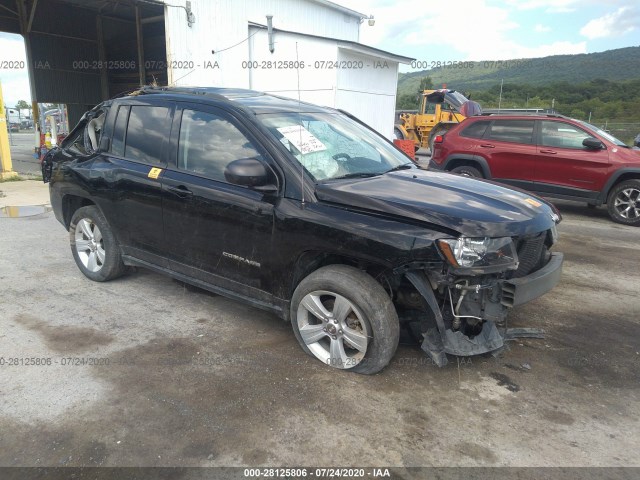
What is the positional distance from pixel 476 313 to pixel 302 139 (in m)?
1.72

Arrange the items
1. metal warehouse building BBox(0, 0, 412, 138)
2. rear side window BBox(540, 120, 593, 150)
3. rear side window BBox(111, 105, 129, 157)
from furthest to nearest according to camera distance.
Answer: metal warehouse building BBox(0, 0, 412, 138)
rear side window BBox(540, 120, 593, 150)
rear side window BBox(111, 105, 129, 157)

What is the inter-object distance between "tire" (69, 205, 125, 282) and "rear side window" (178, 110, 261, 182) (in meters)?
1.28

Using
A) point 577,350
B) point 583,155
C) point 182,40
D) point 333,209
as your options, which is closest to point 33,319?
point 333,209

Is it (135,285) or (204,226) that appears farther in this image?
(135,285)

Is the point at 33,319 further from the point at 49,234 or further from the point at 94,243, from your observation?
the point at 49,234

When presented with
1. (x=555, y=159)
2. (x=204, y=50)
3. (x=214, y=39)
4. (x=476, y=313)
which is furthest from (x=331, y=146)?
(x=214, y=39)

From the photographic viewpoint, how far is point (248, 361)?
11.1ft

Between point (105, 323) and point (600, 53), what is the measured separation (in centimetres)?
7643

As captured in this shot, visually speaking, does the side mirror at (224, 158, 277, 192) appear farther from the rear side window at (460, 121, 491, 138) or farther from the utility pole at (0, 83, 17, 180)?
the utility pole at (0, 83, 17, 180)

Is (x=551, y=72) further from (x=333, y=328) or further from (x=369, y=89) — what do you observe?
(x=333, y=328)

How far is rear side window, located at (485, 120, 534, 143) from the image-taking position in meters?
8.73

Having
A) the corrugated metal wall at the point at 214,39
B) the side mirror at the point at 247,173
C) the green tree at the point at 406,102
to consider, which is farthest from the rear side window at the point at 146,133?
the green tree at the point at 406,102

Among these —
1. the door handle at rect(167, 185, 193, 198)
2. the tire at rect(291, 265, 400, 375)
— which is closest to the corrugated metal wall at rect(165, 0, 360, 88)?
the door handle at rect(167, 185, 193, 198)

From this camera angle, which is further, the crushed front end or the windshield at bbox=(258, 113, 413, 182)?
the windshield at bbox=(258, 113, 413, 182)
